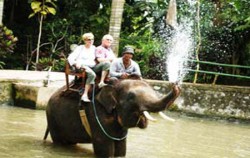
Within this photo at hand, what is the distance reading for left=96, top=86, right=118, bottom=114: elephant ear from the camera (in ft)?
22.5

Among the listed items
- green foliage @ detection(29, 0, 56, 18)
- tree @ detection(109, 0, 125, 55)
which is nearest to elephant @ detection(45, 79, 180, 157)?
tree @ detection(109, 0, 125, 55)

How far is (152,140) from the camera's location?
8875 millimetres

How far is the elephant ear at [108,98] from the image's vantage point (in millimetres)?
6867

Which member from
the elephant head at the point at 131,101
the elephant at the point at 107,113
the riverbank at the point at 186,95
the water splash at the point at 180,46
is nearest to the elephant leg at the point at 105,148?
the elephant at the point at 107,113

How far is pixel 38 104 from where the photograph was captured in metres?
11.6

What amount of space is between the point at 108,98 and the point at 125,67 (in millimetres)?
498

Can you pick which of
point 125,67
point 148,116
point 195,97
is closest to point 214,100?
point 195,97

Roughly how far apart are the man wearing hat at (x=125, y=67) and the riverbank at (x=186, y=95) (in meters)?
4.87

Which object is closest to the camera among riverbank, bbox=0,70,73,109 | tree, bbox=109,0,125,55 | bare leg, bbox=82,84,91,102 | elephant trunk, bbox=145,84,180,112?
elephant trunk, bbox=145,84,180,112

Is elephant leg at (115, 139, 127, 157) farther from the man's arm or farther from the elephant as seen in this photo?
the man's arm

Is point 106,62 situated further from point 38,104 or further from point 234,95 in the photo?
point 234,95

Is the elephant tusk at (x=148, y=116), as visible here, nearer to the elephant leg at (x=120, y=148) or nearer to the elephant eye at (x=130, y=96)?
the elephant eye at (x=130, y=96)

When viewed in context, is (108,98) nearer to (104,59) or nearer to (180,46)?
(104,59)

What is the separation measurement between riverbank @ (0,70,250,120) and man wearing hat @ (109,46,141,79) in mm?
4874
